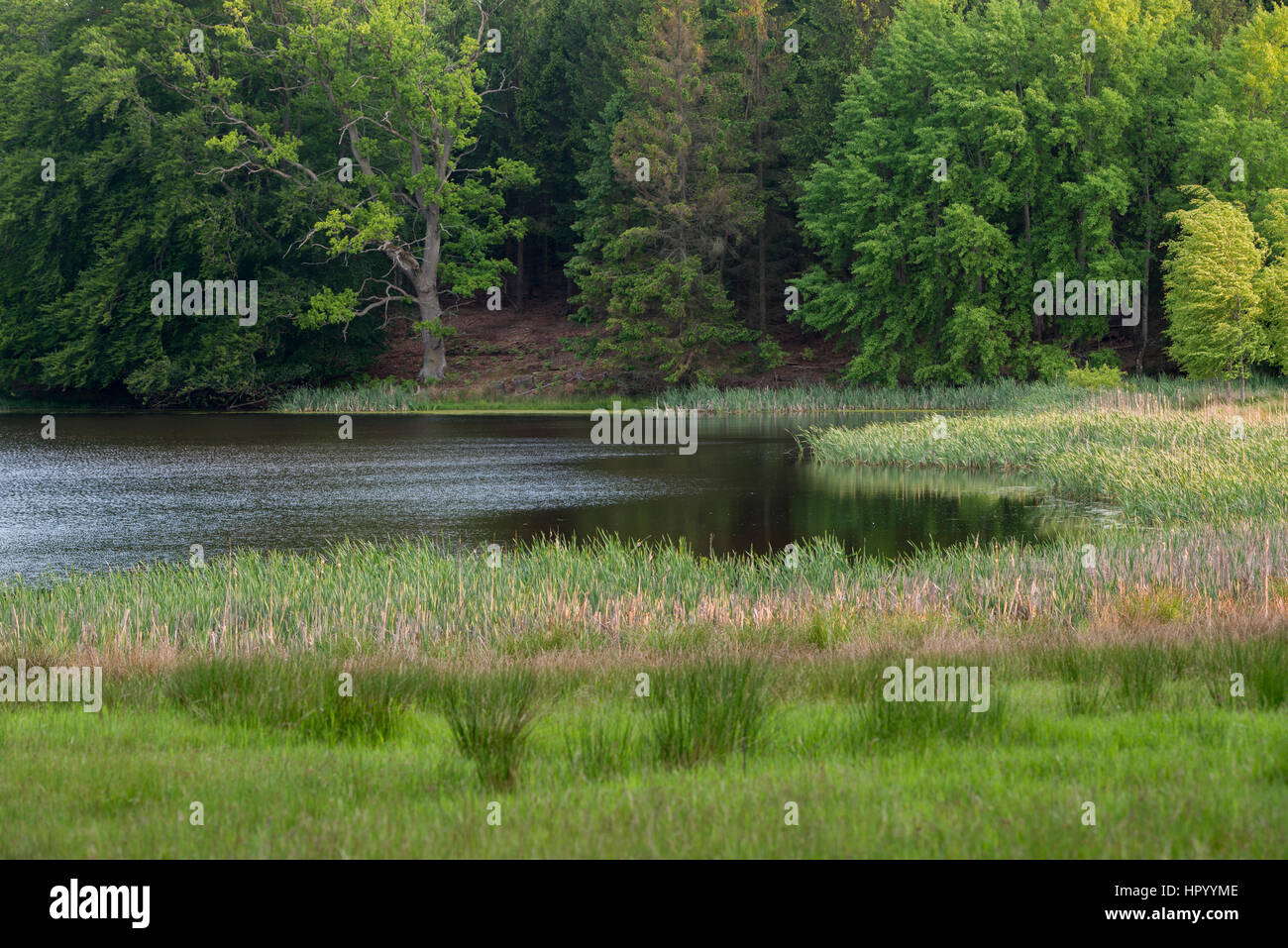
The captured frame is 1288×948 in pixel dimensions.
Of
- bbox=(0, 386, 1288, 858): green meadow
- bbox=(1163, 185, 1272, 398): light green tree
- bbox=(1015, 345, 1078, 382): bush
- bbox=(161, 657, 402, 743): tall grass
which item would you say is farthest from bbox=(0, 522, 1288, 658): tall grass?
bbox=(1015, 345, 1078, 382): bush

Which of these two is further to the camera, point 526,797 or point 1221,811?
point 526,797

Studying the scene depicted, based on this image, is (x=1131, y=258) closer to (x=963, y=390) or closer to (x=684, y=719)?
(x=963, y=390)

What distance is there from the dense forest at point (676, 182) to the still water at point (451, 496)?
15.8 m

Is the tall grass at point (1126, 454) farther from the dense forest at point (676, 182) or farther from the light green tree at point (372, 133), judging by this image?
the light green tree at point (372, 133)

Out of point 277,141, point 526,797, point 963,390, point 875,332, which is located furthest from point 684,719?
point 277,141

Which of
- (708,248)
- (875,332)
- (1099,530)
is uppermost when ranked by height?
(708,248)

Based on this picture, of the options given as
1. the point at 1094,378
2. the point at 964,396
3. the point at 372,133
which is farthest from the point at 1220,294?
the point at 372,133

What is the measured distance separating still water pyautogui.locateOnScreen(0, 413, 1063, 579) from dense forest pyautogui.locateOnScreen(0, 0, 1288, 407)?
51.9 ft

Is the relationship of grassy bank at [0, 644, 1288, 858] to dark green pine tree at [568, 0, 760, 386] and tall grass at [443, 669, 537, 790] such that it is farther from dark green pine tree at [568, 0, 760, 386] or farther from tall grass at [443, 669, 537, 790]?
dark green pine tree at [568, 0, 760, 386]

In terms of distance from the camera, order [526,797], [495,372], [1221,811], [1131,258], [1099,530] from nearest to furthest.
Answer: [1221,811] < [526,797] < [1099,530] < [1131,258] < [495,372]

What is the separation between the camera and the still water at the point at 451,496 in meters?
18.5

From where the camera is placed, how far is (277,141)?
52.2 m

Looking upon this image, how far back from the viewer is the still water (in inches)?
728
